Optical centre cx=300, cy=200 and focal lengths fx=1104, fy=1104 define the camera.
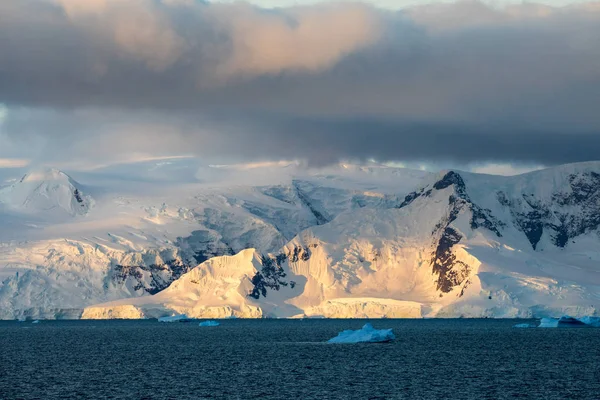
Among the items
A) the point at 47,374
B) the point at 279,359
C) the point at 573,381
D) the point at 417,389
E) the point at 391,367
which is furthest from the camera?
the point at 279,359

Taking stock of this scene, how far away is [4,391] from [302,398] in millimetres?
38029

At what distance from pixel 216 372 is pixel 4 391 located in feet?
126

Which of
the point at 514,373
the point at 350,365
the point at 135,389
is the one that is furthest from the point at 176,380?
the point at 514,373

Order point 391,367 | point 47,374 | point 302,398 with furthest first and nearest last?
1. point 391,367
2. point 47,374
3. point 302,398

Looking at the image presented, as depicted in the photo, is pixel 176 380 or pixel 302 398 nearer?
pixel 302 398

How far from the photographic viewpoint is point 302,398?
5276 inches

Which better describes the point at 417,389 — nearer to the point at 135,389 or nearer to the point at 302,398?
the point at 302,398

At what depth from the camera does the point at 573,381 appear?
503ft

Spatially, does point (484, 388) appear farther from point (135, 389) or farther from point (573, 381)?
point (135, 389)

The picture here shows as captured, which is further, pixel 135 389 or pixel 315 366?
pixel 315 366

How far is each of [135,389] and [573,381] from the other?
2370 inches

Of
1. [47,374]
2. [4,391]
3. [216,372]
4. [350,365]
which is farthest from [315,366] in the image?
[4,391]

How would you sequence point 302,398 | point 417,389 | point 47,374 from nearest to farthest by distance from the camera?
point 302,398 < point 417,389 < point 47,374

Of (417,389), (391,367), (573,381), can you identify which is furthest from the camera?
(391,367)
